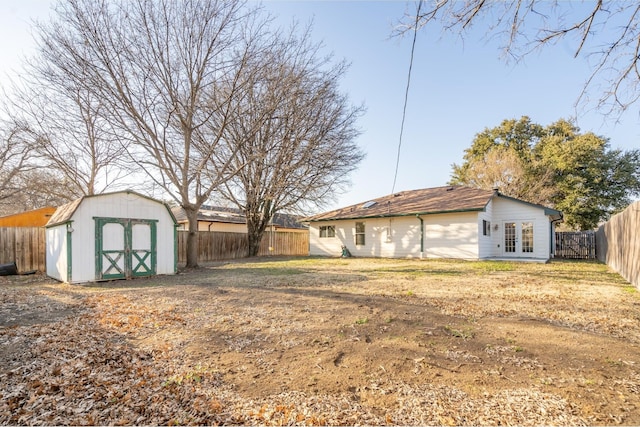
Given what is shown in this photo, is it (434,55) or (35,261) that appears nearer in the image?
(434,55)

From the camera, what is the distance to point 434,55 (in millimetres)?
6109

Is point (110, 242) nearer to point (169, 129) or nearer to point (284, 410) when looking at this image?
point (169, 129)

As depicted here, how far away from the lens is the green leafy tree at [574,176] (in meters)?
23.6

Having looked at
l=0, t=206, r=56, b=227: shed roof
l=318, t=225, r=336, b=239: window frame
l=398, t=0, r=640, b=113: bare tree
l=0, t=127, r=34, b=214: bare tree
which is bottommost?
l=318, t=225, r=336, b=239: window frame

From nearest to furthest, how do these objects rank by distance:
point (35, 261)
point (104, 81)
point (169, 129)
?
point (104, 81) < point (35, 261) < point (169, 129)

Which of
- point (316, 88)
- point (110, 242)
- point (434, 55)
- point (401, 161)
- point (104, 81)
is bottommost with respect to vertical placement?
point (110, 242)

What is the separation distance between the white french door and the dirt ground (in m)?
8.72

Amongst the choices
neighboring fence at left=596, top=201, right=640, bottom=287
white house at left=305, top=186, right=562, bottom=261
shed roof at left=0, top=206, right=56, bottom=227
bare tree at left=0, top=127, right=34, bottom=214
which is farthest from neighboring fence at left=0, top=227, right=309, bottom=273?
neighboring fence at left=596, top=201, right=640, bottom=287

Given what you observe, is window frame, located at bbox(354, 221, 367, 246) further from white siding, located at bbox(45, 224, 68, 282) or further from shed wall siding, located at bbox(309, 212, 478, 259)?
white siding, located at bbox(45, 224, 68, 282)

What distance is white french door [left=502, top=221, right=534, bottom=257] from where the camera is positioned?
47.0 feet

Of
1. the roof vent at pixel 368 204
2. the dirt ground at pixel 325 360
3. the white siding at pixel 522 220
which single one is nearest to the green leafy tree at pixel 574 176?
the white siding at pixel 522 220

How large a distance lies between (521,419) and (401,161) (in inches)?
325

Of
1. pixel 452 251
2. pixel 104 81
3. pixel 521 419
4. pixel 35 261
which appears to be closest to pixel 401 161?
pixel 452 251

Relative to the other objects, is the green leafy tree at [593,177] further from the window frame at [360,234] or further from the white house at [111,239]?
the white house at [111,239]
